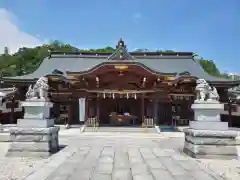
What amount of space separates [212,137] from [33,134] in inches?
220

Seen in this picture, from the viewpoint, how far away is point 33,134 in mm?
8188

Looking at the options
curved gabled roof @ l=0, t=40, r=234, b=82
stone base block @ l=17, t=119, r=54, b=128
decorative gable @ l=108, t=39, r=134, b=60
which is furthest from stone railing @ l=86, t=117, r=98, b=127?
stone base block @ l=17, t=119, r=54, b=128

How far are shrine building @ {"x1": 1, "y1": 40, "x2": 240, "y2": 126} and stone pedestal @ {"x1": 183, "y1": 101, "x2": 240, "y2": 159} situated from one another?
401 inches

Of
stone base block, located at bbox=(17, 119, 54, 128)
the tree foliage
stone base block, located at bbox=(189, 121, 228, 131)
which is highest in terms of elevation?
the tree foliage

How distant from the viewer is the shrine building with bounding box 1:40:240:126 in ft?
61.9

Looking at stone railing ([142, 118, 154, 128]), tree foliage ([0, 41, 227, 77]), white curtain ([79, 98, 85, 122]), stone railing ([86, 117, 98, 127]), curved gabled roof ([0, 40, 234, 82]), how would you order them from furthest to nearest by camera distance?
tree foliage ([0, 41, 227, 77]), curved gabled roof ([0, 40, 234, 82]), white curtain ([79, 98, 85, 122]), stone railing ([86, 117, 98, 127]), stone railing ([142, 118, 154, 128])

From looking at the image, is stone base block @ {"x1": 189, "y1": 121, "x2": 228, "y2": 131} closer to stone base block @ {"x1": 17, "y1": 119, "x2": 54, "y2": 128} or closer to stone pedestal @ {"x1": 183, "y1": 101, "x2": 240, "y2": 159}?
stone pedestal @ {"x1": 183, "y1": 101, "x2": 240, "y2": 159}

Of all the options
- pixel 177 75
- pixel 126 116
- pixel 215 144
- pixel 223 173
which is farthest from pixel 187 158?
pixel 126 116

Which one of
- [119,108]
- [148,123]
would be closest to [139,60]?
[119,108]

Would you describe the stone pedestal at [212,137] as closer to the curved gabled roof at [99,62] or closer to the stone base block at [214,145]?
the stone base block at [214,145]

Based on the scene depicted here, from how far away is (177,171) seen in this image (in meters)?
6.28

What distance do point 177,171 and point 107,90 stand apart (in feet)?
45.9

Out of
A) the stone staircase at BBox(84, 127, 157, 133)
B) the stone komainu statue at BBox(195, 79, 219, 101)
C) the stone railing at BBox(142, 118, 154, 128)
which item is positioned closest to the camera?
the stone komainu statue at BBox(195, 79, 219, 101)

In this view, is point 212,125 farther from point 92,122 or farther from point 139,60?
point 139,60
